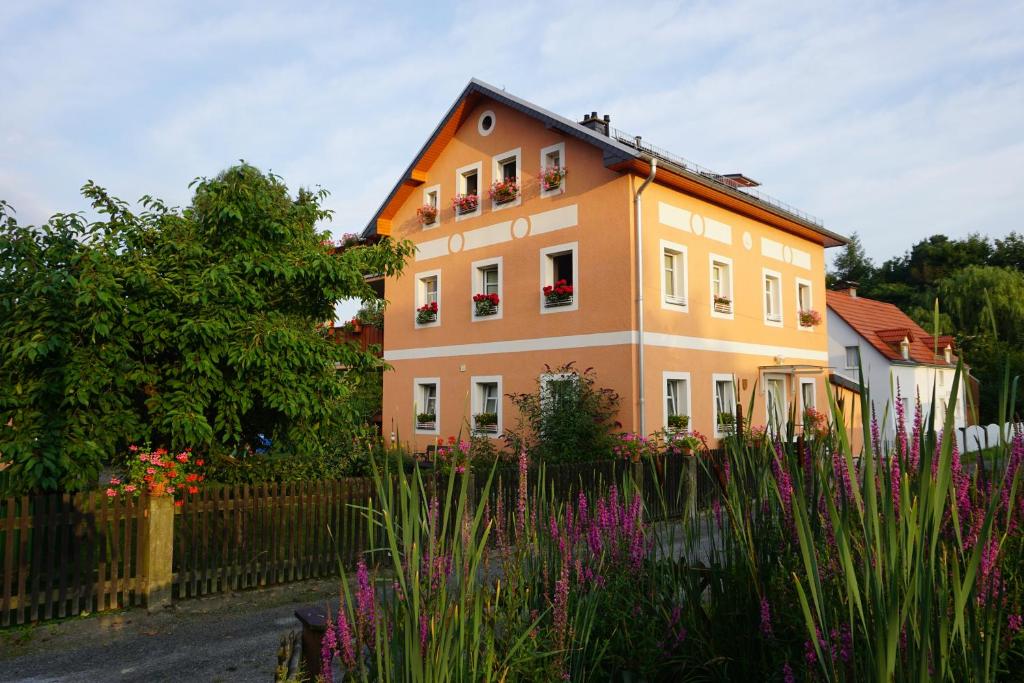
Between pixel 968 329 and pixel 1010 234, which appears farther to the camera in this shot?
pixel 1010 234

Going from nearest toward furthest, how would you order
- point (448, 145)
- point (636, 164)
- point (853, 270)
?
point (636, 164), point (448, 145), point (853, 270)

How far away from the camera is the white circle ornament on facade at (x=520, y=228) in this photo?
16.0m

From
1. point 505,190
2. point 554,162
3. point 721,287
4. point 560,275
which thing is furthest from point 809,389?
point 505,190

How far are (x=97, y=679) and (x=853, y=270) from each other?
63167 millimetres

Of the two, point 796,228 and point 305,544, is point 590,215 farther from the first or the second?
A: point 305,544

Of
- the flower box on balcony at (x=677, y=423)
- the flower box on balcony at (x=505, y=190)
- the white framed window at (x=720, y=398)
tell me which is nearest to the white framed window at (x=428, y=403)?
the flower box on balcony at (x=505, y=190)

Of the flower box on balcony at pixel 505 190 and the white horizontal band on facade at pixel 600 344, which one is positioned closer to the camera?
the white horizontal band on facade at pixel 600 344

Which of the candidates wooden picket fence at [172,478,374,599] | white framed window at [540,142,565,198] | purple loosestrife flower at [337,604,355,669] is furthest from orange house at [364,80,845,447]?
purple loosestrife flower at [337,604,355,669]

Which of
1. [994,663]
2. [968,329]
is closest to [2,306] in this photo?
[994,663]

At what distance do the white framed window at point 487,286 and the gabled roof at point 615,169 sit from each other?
332 centimetres

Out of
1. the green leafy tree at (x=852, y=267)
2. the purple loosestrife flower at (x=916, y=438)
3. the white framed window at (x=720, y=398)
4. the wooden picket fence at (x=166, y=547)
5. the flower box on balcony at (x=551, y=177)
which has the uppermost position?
the green leafy tree at (x=852, y=267)

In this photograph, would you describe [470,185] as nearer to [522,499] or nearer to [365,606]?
[522,499]

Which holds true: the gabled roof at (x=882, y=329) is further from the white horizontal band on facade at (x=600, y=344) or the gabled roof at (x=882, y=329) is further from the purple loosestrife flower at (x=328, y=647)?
the purple loosestrife flower at (x=328, y=647)

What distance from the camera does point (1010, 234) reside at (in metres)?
48.0
